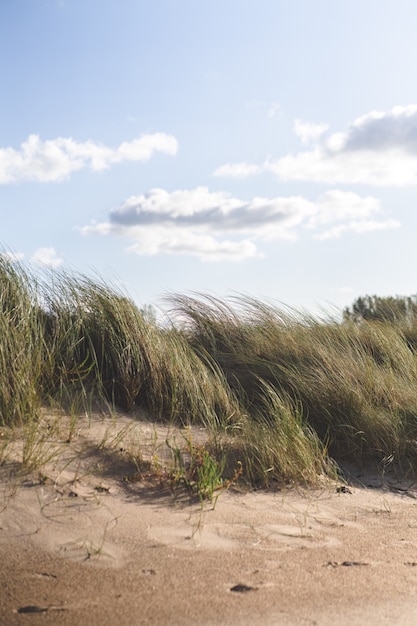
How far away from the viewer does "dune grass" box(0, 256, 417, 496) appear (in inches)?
203

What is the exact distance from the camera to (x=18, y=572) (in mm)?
3424

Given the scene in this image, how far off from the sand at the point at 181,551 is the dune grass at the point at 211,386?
324 mm

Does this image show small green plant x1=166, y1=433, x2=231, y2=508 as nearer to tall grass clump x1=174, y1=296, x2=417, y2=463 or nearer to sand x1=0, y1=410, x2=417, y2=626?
sand x1=0, y1=410, x2=417, y2=626

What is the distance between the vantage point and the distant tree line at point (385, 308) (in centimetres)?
1126

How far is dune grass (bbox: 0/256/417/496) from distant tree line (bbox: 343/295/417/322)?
12.8ft

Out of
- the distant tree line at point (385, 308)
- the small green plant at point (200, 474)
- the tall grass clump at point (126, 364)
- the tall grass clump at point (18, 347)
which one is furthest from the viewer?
the distant tree line at point (385, 308)

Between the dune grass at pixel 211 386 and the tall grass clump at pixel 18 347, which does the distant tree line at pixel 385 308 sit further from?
the tall grass clump at pixel 18 347

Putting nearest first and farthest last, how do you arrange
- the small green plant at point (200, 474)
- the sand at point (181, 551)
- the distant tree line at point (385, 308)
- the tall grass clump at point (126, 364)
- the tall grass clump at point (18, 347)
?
the sand at point (181, 551), the small green plant at point (200, 474), the tall grass clump at point (18, 347), the tall grass clump at point (126, 364), the distant tree line at point (385, 308)

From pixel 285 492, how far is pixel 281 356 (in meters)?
2.61

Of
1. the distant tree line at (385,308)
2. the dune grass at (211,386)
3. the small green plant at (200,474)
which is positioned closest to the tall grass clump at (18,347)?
the dune grass at (211,386)

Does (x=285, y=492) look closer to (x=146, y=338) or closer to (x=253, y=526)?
(x=253, y=526)

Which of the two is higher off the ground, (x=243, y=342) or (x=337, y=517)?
(x=243, y=342)

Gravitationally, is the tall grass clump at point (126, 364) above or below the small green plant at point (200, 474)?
above

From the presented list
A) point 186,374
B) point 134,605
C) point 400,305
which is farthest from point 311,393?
point 400,305
